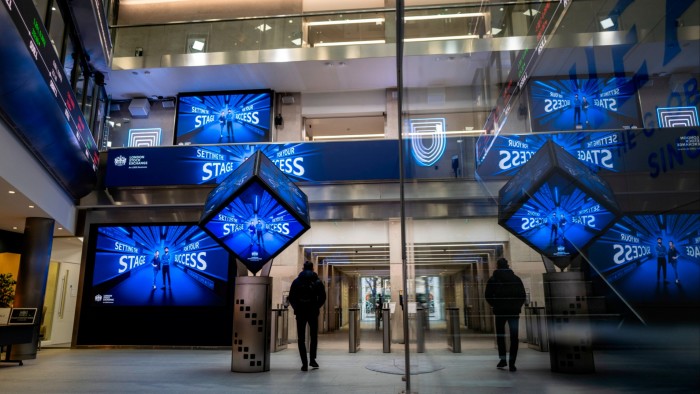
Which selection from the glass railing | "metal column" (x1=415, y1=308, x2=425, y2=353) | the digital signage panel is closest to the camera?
the digital signage panel

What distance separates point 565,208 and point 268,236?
5.53 m

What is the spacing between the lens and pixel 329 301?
995cm

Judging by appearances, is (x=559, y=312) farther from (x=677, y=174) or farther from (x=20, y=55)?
(x=20, y=55)

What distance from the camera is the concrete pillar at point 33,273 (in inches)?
289

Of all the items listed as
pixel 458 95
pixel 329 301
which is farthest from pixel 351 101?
pixel 458 95

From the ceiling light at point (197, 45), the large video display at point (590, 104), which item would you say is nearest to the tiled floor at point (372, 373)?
the large video display at point (590, 104)

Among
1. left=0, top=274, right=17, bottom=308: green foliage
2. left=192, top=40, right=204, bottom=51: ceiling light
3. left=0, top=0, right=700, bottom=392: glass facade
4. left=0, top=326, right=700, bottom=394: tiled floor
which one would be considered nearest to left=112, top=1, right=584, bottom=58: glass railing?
left=192, top=40, right=204, bottom=51: ceiling light

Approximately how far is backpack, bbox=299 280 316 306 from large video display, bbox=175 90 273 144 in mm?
5803

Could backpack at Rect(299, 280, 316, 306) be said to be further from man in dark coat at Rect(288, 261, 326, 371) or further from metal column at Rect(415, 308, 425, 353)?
metal column at Rect(415, 308, 425, 353)

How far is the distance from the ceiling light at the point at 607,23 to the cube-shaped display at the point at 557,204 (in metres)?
0.18

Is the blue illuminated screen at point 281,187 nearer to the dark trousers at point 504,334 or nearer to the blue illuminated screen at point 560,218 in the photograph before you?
the dark trousers at point 504,334

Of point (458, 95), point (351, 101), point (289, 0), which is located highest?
point (289, 0)

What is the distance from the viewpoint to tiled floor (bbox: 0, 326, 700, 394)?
1.63 feet

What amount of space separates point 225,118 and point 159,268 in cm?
374
